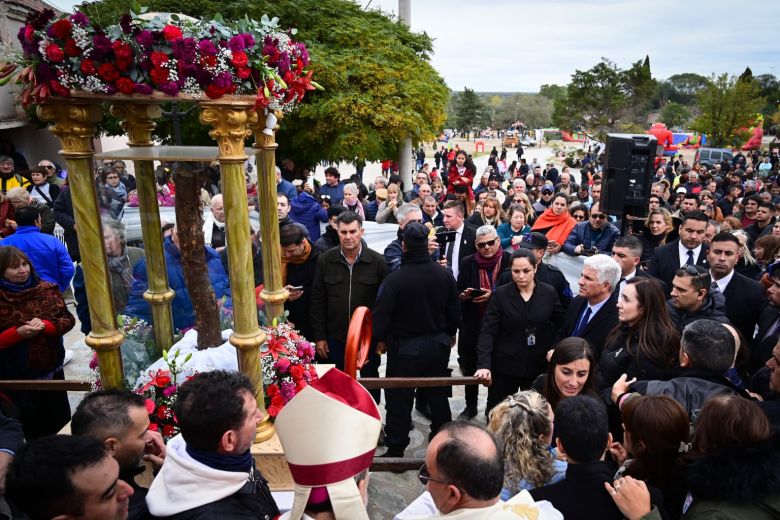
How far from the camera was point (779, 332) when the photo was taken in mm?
4129

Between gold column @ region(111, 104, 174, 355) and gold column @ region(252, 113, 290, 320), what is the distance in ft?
2.27

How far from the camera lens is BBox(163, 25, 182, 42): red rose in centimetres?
267

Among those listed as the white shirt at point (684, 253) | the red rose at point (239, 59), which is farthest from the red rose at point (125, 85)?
the white shirt at point (684, 253)

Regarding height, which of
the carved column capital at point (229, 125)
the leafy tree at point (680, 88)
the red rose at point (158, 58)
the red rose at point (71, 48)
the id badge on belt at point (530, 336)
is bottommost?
the id badge on belt at point (530, 336)

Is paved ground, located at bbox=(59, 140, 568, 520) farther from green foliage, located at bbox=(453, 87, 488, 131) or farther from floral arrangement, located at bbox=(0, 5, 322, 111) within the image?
green foliage, located at bbox=(453, 87, 488, 131)

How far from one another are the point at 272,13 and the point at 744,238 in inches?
375

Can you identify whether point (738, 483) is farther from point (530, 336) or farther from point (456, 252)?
point (456, 252)

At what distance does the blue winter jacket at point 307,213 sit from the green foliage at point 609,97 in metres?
33.3

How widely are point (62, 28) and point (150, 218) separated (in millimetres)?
1486

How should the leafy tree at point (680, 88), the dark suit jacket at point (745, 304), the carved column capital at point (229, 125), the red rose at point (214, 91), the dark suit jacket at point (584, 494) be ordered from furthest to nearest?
the leafy tree at point (680, 88), the dark suit jacket at point (745, 304), the carved column capital at point (229, 125), the red rose at point (214, 91), the dark suit jacket at point (584, 494)

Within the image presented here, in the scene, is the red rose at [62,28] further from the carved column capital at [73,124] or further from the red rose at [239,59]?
the red rose at [239,59]

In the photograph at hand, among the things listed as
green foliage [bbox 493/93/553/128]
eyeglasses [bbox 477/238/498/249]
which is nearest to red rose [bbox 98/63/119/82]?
eyeglasses [bbox 477/238/498/249]

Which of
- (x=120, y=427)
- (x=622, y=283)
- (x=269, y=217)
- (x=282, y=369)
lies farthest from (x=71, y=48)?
(x=622, y=283)

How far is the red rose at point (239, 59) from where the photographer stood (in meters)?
2.72
